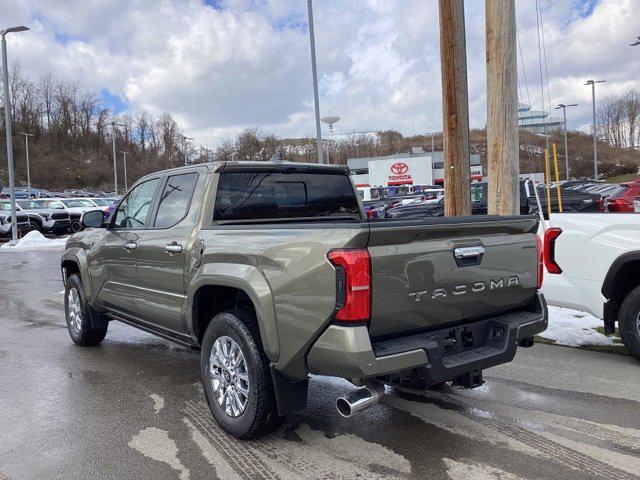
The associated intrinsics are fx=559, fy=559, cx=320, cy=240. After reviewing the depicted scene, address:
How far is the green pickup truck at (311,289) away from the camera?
2.99 metres

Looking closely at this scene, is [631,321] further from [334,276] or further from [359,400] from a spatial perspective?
[334,276]

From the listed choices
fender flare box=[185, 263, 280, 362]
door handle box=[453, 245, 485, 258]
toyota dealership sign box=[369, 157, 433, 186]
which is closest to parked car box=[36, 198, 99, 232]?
fender flare box=[185, 263, 280, 362]

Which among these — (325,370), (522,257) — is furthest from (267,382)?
(522,257)

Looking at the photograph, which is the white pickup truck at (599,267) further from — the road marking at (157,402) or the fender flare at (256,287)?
the road marking at (157,402)

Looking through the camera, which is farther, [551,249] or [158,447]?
[551,249]

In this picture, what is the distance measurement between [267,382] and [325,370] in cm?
58

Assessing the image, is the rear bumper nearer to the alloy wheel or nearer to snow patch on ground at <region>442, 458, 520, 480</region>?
snow patch on ground at <region>442, 458, 520, 480</region>

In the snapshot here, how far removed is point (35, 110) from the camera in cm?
9969

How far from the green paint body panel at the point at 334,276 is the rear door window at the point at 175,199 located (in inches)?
5.5

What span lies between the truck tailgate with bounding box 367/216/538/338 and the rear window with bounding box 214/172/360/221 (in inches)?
65.9

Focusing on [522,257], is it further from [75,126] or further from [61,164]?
[75,126]

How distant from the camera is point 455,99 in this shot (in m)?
7.25

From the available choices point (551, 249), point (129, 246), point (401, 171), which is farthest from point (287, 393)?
point (401, 171)

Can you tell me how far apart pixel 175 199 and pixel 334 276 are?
2.25 metres
